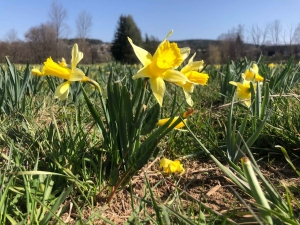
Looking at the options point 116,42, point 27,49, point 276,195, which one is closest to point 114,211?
point 276,195

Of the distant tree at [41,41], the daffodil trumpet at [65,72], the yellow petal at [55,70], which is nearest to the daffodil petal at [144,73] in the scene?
the daffodil trumpet at [65,72]

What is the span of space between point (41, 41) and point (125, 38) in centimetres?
1012

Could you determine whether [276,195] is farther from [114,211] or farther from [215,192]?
[114,211]

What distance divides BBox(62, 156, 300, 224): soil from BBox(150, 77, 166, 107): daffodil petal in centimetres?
25

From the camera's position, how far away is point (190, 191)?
1065 millimetres

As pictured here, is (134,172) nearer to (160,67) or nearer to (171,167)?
(171,167)

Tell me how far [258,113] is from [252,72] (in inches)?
20.2

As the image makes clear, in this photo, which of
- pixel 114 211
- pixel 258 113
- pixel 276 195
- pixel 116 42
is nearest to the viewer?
pixel 276 195

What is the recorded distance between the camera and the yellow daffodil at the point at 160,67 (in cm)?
92

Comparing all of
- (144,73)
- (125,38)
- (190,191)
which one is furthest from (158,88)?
(125,38)

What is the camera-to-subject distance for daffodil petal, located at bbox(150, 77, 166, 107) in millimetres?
919

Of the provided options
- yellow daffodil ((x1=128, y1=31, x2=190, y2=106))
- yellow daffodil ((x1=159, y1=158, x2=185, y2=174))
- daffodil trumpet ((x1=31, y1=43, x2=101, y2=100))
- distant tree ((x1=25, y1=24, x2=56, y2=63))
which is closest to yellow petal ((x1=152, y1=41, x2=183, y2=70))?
yellow daffodil ((x1=128, y1=31, x2=190, y2=106))

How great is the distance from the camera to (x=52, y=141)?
113 cm

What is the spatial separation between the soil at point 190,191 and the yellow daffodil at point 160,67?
0.29 m
